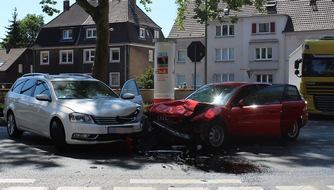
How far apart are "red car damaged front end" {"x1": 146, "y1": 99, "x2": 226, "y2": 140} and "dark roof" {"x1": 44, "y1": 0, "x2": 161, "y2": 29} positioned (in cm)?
4358

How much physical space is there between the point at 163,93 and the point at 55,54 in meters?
42.8

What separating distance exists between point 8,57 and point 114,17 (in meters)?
22.9

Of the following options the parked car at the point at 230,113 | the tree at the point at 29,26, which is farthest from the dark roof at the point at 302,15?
the tree at the point at 29,26

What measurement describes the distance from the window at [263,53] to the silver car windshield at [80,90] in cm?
3490

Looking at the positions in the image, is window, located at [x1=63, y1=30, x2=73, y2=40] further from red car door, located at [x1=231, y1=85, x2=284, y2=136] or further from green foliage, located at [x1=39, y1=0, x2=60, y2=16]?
red car door, located at [x1=231, y1=85, x2=284, y2=136]

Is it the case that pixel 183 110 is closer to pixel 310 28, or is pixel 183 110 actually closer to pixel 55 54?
pixel 310 28

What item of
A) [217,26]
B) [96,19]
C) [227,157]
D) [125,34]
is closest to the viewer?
[227,157]

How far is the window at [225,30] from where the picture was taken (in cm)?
4603

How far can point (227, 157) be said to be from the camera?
8.88 meters

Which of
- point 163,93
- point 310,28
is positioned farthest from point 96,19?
point 310,28

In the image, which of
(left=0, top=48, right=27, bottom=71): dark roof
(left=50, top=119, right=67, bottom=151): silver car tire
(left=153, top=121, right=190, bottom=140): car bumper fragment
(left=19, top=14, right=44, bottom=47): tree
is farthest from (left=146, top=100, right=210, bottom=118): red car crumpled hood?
(left=19, top=14, right=44, bottom=47): tree

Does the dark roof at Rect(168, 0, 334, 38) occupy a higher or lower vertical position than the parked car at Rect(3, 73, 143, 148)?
higher

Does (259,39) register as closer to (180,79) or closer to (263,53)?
(263,53)

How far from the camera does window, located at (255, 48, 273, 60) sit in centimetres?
4375
